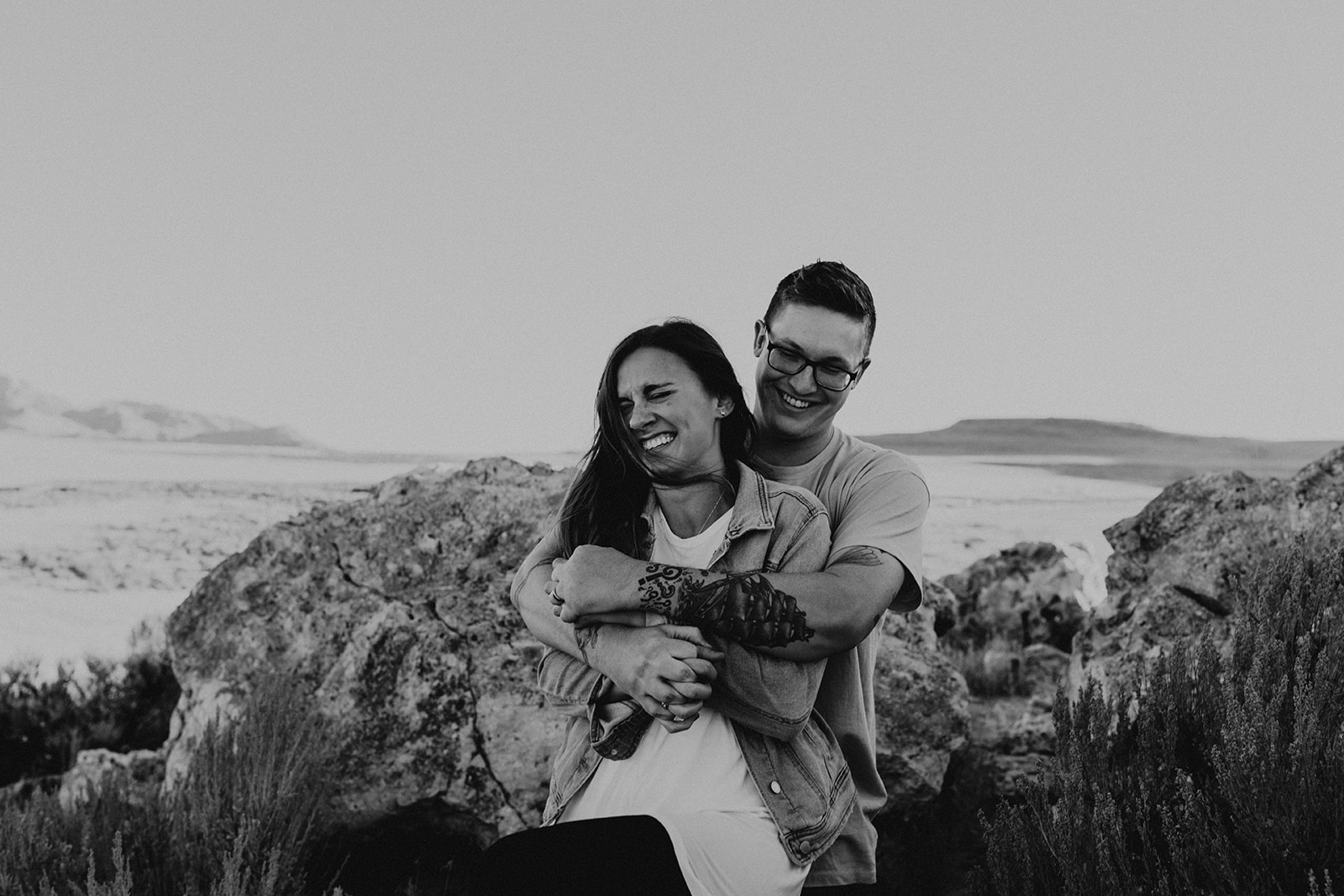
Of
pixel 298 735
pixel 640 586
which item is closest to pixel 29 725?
pixel 298 735

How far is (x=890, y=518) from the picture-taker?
3.07m

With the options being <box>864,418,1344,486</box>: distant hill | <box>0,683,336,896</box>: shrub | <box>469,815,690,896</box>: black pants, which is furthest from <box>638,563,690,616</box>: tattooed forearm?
<box>864,418,1344,486</box>: distant hill

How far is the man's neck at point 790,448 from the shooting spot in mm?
3570

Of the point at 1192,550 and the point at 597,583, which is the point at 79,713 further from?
the point at 1192,550

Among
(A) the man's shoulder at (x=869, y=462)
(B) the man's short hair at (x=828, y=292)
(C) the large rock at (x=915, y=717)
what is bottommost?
(C) the large rock at (x=915, y=717)

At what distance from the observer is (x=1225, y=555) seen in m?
Result: 4.86

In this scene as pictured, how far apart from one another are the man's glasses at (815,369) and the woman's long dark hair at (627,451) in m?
0.29

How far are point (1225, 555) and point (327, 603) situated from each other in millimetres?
3981

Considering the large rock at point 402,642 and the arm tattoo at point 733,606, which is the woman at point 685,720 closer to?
the arm tattoo at point 733,606

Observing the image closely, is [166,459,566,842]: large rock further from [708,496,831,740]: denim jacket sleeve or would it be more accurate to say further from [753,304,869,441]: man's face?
[708,496,831,740]: denim jacket sleeve

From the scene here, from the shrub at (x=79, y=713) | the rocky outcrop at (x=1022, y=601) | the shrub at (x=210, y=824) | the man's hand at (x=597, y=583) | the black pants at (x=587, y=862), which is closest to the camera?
the black pants at (x=587, y=862)

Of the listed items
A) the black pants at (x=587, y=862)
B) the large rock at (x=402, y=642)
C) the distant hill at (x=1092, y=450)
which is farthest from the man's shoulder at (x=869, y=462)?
the distant hill at (x=1092, y=450)

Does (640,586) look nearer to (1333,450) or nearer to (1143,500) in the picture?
(1333,450)

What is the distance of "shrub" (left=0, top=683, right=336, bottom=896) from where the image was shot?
3885 mm
